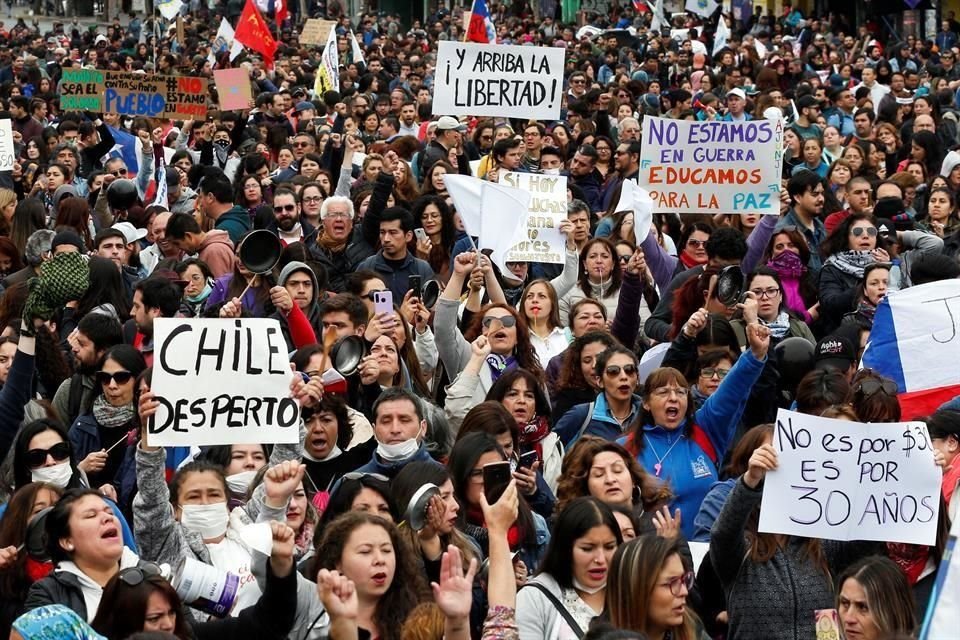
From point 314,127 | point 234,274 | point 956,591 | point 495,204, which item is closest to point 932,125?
point 314,127

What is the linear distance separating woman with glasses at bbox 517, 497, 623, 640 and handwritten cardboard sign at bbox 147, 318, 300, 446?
1495mm

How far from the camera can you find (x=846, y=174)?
1323 centimetres

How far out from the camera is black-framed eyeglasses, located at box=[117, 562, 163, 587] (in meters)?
5.23

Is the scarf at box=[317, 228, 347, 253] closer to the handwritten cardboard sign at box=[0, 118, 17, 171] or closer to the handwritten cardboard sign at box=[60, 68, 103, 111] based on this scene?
the handwritten cardboard sign at box=[0, 118, 17, 171]

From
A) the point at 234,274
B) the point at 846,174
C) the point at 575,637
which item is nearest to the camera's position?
the point at 575,637

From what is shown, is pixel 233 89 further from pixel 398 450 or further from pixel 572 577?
pixel 572 577

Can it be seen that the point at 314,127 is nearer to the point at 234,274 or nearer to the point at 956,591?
the point at 234,274

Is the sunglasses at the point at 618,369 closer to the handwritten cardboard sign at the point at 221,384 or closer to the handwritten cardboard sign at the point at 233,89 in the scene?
the handwritten cardboard sign at the point at 221,384

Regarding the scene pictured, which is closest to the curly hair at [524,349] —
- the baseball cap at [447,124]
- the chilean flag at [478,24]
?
the baseball cap at [447,124]

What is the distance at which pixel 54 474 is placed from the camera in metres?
6.80

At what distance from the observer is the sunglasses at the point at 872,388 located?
285 inches

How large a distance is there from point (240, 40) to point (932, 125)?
10.2 meters

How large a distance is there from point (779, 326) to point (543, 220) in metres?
2.14

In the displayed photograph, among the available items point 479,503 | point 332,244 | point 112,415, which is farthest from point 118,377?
point 332,244
